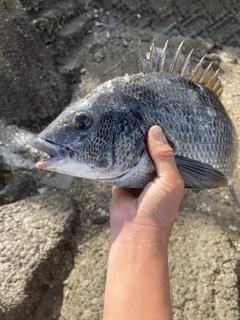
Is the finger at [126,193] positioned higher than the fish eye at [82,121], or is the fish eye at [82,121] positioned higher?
the fish eye at [82,121]

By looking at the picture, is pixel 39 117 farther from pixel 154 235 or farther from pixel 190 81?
pixel 154 235

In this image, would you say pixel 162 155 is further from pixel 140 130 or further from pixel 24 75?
pixel 24 75

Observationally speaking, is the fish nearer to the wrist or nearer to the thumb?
the thumb

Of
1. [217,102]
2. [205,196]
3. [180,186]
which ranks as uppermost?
[217,102]

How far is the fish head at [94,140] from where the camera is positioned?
1.26m

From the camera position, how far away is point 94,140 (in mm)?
1310

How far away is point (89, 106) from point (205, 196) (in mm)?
1152

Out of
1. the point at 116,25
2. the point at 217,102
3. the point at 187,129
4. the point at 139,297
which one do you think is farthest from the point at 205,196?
the point at 116,25

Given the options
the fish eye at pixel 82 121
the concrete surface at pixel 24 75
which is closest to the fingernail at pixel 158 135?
the fish eye at pixel 82 121

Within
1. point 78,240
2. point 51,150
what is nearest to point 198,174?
point 51,150

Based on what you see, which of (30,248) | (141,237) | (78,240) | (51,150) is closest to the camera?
(51,150)

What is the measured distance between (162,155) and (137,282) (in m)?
0.44

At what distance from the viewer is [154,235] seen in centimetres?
136

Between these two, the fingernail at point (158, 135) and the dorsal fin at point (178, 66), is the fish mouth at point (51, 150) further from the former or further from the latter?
the dorsal fin at point (178, 66)
